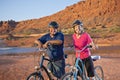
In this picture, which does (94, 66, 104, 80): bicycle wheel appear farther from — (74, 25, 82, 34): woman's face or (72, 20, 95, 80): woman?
(74, 25, 82, 34): woman's face

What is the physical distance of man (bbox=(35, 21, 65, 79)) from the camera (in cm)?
773

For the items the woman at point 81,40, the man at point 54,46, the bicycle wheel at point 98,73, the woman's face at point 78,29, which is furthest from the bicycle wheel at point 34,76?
the bicycle wheel at point 98,73

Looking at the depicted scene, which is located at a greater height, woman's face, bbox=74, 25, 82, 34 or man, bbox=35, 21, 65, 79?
woman's face, bbox=74, 25, 82, 34

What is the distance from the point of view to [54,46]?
785cm

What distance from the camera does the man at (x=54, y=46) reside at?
7.73 m

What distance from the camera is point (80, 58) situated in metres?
7.80

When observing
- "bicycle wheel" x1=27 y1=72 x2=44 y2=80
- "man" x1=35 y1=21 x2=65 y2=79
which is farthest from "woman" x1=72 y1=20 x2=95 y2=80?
"bicycle wheel" x1=27 y1=72 x2=44 y2=80

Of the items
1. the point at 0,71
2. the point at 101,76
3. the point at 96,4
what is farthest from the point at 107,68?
the point at 96,4

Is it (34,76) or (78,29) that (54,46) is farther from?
(34,76)

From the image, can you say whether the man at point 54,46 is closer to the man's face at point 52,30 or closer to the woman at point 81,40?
the man's face at point 52,30

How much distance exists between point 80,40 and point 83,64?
514mm

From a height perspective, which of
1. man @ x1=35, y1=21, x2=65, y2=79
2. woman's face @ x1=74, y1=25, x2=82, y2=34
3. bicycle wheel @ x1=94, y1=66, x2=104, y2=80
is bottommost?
bicycle wheel @ x1=94, y1=66, x2=104, y2=80

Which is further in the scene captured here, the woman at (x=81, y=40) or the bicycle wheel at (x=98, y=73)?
the bicycle wheel at (x=98, y=73)

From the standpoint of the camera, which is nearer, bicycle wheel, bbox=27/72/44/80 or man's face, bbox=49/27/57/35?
bicycle wheel, bbox=27/72/44/80
